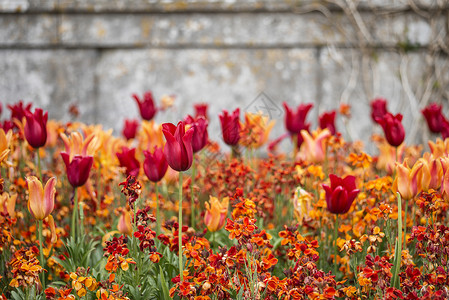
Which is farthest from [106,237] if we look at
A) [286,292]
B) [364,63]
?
[364,63]

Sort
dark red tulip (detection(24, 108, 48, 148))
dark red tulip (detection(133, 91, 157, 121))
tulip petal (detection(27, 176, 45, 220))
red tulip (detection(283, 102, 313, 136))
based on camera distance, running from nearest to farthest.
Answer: tulip petal (detection(27, 176, 45, 220)) → dark red tulip (detection(24, 108, 48, 148)) → red tulip (detection(283, 102, 313, 136)) → dark red tulip (detection(133, 91, 157, 121))

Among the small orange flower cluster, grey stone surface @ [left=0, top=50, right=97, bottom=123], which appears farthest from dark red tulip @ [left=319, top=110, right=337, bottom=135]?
grey stone surface @ [left=0, top=50, right=97, bottom=123]

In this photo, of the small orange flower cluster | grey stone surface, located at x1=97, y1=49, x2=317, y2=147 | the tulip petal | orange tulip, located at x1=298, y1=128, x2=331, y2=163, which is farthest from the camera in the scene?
grey stone surface, located at x1=97, y1=49, x2=317, y2=147

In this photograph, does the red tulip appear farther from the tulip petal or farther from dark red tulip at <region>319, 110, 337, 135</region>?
the tulip petal

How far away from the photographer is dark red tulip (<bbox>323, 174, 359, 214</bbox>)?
1.58 metres

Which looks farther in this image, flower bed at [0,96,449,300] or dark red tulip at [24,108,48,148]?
dark red tulip at [24,108,48,148]

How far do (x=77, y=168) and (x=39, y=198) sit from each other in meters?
0.20

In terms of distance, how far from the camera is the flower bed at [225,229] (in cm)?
136

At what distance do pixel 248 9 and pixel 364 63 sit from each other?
46.8 inches

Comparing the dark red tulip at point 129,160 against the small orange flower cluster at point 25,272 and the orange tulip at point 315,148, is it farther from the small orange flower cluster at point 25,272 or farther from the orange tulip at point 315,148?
the orange tulip at point 315,148

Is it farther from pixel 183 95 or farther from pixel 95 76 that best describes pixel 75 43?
pixel 183 95

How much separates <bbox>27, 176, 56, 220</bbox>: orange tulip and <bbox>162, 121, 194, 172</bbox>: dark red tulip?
1.47 ft

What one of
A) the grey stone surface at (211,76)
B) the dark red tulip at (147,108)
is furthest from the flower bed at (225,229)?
the grey stone surface at (211,76)

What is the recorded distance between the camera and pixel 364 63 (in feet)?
14.1
